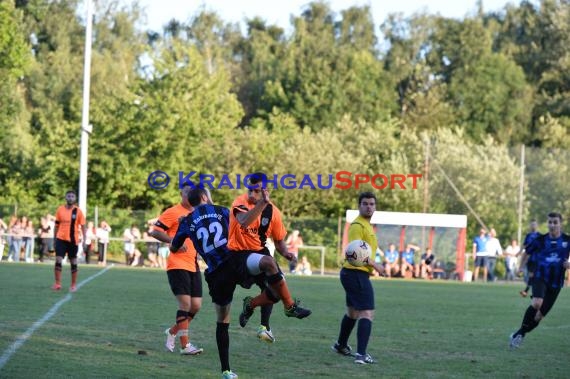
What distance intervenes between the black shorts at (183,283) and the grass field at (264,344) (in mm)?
639

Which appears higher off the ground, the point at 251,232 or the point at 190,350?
the point at 251,232

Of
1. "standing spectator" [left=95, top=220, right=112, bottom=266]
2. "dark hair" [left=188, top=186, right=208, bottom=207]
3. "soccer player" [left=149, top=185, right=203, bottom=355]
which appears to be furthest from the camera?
"standing spectator" [left=95, top=220, right=112, bottom=266]

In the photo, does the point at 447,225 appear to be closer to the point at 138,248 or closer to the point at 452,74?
the point at 138,248

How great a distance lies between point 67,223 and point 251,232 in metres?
9.67

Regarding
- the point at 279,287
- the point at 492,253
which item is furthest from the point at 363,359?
the point at 492,253

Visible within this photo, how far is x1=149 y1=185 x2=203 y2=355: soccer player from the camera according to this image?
11750 millimetres

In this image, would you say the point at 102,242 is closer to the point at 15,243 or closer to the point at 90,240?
the point at 90,240

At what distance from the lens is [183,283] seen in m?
12.1

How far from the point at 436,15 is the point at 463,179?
34613 millimetres

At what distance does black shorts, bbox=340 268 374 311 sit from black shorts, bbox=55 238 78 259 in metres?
10.1

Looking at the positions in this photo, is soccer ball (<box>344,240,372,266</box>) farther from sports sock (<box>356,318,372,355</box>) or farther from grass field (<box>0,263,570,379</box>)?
grass field (<box>0,263,570,379</box>)

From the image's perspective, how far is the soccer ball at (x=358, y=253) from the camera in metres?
11.5

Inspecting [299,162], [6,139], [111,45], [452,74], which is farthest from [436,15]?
[6,139]

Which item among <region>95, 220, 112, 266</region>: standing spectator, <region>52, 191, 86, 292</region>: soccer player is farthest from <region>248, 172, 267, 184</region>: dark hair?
<region>95, 220, 112, 266</region>: standing spectator
